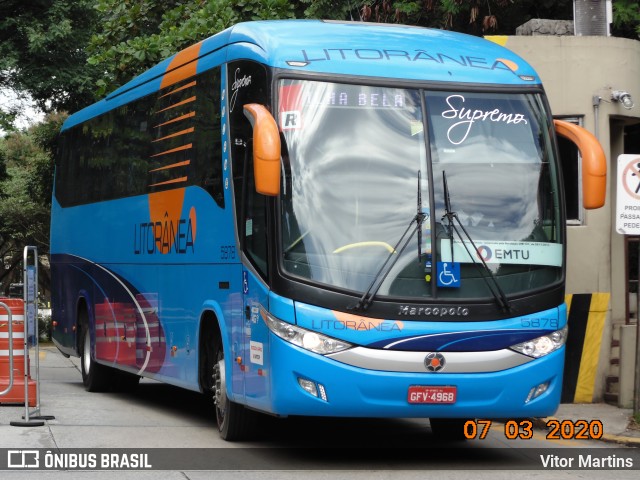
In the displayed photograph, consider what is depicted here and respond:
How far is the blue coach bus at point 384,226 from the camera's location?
→ 31.8ft

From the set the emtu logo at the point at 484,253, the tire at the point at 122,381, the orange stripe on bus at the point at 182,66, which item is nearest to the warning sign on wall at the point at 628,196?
the emtu logo at the point at 484,253

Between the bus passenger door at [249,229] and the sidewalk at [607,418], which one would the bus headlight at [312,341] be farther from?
the sidewalk at [607,418]

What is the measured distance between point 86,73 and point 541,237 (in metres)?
20.8

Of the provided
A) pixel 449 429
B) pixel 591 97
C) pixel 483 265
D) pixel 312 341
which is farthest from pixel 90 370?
pixel 483 265

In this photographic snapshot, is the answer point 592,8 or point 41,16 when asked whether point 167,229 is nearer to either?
point 592,8

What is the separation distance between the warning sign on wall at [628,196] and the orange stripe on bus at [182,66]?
4.54m

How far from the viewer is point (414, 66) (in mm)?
10500

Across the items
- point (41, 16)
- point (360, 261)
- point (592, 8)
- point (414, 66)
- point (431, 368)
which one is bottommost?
point (431, 368)

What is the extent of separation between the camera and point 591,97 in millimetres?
15078

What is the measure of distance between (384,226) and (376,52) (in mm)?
1638

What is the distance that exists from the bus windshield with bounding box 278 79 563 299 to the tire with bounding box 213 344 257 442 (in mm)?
2046

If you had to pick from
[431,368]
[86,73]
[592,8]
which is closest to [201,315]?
[431,368]

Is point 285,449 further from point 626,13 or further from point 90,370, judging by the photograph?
point 626,13

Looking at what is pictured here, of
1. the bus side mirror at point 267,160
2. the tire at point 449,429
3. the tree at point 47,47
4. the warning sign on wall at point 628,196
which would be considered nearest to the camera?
the bus side mirror at point 267,160
